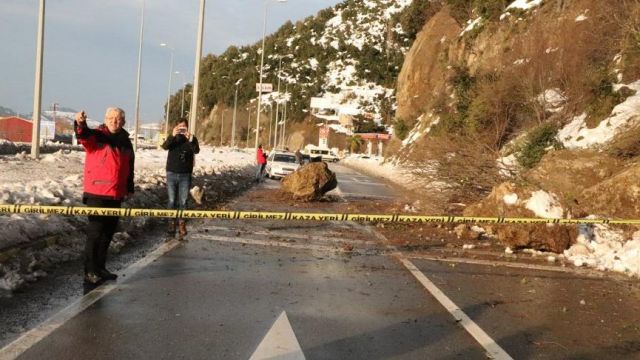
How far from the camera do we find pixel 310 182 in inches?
708

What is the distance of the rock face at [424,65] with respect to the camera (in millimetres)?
54688

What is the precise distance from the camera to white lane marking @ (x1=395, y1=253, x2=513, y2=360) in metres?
4.90

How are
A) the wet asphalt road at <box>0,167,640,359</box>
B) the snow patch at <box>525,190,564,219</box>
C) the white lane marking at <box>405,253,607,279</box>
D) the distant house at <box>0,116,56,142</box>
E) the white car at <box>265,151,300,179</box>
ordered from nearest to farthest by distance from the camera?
the wet asphalt road at <box>0,167,640,359</box>
the white lane marking at <box>405,253,607,279</box>
the snow patch at <box>525,190,564,219</box>
the white car at <box>265,151,300,179</box>
the distant house at <box>0,116,56,142</box>

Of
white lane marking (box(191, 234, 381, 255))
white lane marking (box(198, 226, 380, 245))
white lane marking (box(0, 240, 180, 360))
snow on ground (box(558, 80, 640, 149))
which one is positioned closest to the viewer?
white lane marking (box(0, 240, 180, 360))

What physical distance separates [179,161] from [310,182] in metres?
7.80

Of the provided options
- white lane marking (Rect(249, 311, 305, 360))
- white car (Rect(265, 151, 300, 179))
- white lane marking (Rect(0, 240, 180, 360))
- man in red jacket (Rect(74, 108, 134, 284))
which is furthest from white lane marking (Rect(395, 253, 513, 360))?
white car (Rect(265, 151, 300, 179))

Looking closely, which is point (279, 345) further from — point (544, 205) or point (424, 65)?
point (424, 65)

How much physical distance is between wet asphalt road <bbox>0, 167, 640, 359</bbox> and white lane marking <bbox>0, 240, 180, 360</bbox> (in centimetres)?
7

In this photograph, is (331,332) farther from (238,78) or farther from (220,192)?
(238,78)

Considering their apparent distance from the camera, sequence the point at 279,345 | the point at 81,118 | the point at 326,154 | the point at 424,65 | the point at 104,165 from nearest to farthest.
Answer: the point at 279,345 → the point at 81,118 → the point at 104,165 → the point at 424,65 → the point at 326,154

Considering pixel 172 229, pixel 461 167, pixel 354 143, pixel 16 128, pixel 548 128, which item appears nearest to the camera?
pixel 172 229

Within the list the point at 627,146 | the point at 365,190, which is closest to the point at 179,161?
the point at 627,146

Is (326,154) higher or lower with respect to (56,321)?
higher

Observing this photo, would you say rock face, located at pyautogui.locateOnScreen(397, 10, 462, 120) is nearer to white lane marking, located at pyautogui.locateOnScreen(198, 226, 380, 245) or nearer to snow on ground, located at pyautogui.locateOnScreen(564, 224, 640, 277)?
white lane marking, located at pyautogui.locateOnScreen(198, 226, 380, 245)
